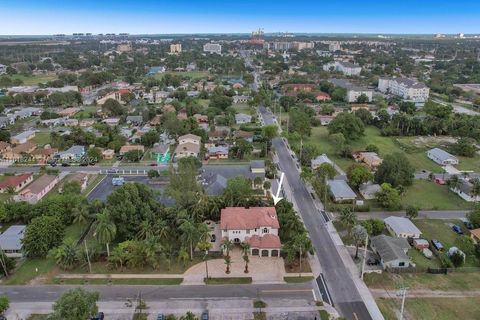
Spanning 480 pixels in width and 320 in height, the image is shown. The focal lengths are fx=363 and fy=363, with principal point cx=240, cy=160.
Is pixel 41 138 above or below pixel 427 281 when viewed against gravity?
above

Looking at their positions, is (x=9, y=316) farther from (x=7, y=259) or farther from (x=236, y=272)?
(x=236, y=272)

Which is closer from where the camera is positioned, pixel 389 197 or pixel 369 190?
pixel 389 197

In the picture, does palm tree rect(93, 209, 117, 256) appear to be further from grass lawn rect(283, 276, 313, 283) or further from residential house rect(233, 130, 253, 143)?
residential house rect(233, 130, 253, 143)

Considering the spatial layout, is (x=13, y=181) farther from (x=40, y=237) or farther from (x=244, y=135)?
(x=244, y=135)

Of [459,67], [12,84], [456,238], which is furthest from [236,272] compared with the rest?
[459,67]

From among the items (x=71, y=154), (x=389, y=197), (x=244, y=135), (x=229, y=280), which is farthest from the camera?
(x=244, y=135)

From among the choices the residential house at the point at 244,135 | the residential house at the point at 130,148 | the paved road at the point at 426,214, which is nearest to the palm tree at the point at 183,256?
the paved road at the point at 426,214

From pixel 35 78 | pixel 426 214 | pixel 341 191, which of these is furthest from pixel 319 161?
pixel 35 78

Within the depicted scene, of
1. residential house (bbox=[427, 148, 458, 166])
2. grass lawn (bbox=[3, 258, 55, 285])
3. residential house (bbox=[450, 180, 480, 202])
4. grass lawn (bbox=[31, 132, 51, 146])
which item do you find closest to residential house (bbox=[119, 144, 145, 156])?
grass lawn (bbox=[31, 132, 51, 146])
